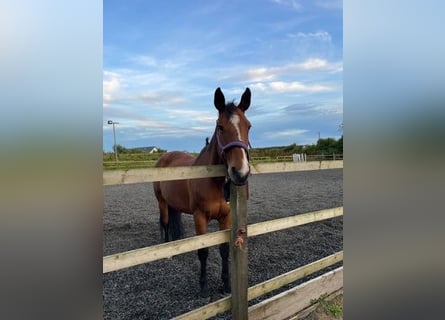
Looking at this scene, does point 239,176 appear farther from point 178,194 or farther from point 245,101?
point 178,194

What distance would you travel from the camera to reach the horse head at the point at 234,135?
1.78 metres

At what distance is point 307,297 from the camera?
228 centimetres

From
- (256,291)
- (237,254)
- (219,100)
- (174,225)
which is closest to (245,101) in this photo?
(219,100)

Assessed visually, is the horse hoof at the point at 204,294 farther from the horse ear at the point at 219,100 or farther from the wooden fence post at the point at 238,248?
the horse ear at the point at 219,100

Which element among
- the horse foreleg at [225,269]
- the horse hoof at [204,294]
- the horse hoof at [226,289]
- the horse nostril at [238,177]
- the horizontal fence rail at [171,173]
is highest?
the horizontal fence rail at [171,173]

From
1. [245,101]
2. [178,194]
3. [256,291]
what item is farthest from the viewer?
[178,194]

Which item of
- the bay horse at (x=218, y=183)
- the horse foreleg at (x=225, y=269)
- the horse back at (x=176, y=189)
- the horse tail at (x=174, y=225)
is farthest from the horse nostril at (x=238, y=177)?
the horse tail at (x=174, y=225)

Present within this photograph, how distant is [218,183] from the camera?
8.09 feet

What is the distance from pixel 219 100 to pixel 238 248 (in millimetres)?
1030
